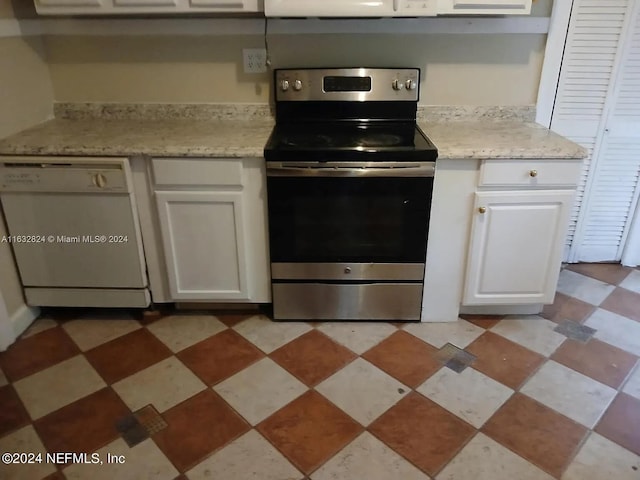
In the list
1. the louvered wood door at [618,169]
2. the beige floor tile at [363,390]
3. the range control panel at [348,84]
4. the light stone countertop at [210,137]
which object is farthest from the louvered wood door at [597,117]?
the beige floor tile at [363,390]

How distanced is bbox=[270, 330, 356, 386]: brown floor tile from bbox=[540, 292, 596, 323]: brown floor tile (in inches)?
41.7

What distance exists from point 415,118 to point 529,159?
0.63 m

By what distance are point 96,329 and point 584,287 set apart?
2539mm

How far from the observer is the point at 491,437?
68.1 inches

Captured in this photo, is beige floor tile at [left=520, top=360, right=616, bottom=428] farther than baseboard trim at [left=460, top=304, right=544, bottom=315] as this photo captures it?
No

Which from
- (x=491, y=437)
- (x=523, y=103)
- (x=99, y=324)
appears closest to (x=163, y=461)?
(x=99, y=324)

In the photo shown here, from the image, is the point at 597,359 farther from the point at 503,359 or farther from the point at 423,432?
the point at 423,432

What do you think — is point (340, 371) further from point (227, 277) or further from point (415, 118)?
point (415, 118)

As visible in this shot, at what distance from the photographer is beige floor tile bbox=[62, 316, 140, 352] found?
2.25m

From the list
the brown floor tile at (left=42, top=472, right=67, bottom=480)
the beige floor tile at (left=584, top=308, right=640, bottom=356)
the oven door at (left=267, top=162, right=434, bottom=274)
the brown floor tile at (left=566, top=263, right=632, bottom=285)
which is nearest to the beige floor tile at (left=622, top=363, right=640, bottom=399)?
the beige floor tile at (left=584, top=308, right=640, bottom=356)

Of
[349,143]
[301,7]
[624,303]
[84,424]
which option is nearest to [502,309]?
[624,303]

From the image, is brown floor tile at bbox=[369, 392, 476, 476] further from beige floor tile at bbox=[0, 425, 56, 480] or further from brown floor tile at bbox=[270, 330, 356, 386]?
beige floor tile at bbox=[0, 425, 56, 480]

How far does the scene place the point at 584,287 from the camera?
270cm

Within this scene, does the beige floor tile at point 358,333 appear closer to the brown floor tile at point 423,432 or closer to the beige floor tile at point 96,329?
the brown floor tile at point 423,432
